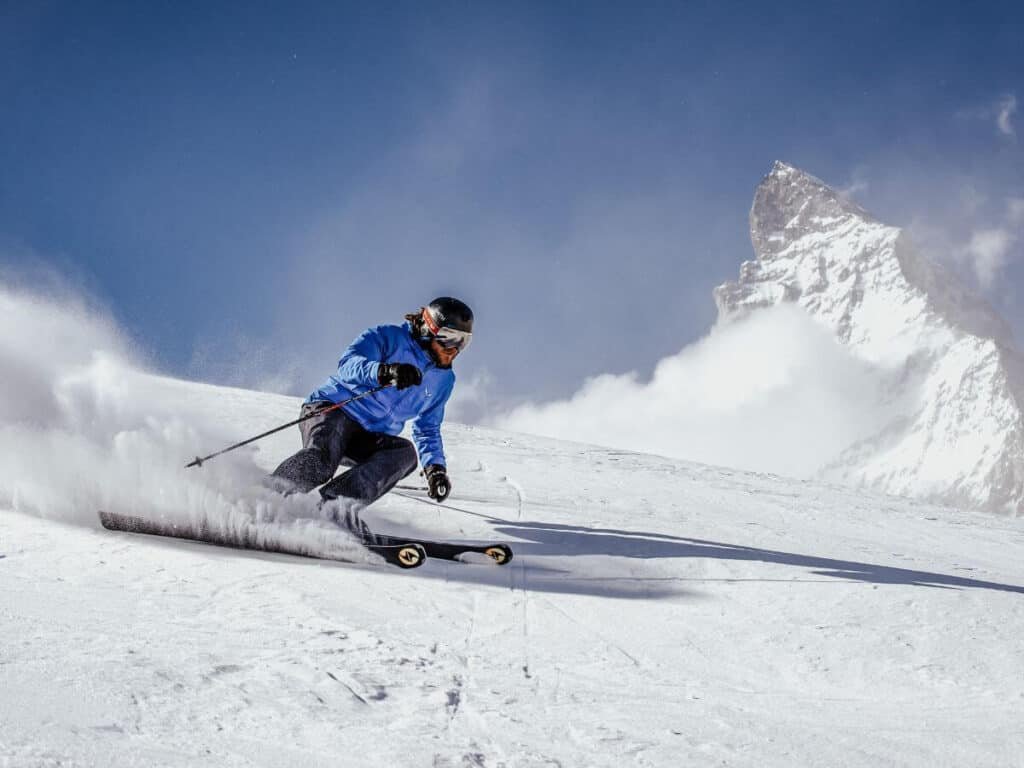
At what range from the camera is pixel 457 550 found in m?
3.66

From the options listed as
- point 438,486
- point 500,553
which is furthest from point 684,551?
point 438,486

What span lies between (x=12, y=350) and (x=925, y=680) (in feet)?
17.5

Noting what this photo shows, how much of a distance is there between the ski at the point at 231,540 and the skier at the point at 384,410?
596 millimetres

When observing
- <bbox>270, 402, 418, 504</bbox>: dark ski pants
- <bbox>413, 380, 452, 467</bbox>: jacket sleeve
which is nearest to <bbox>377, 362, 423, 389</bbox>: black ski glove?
<bbox>270, 402, 418, 504</bbox>: dark ski pants

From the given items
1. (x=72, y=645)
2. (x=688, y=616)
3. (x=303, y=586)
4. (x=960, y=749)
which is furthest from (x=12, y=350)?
(x=960, y=749)

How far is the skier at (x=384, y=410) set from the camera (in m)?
4.12

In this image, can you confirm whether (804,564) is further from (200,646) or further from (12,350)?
(12,350)

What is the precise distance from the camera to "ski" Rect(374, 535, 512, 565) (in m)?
3.61

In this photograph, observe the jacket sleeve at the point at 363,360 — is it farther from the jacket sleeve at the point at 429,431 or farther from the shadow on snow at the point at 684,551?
the shadow on snow at the point at 684,551

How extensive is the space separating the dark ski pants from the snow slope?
0.34m

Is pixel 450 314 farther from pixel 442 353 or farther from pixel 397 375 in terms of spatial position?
pixel 397 375

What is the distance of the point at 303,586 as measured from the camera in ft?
8.89

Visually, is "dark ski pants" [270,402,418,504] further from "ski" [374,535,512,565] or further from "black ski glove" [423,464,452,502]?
"ski" [374,535,512,565]

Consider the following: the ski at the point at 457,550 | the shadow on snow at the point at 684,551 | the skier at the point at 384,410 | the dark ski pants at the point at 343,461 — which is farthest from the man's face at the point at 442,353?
the ski at the point at 457,550
